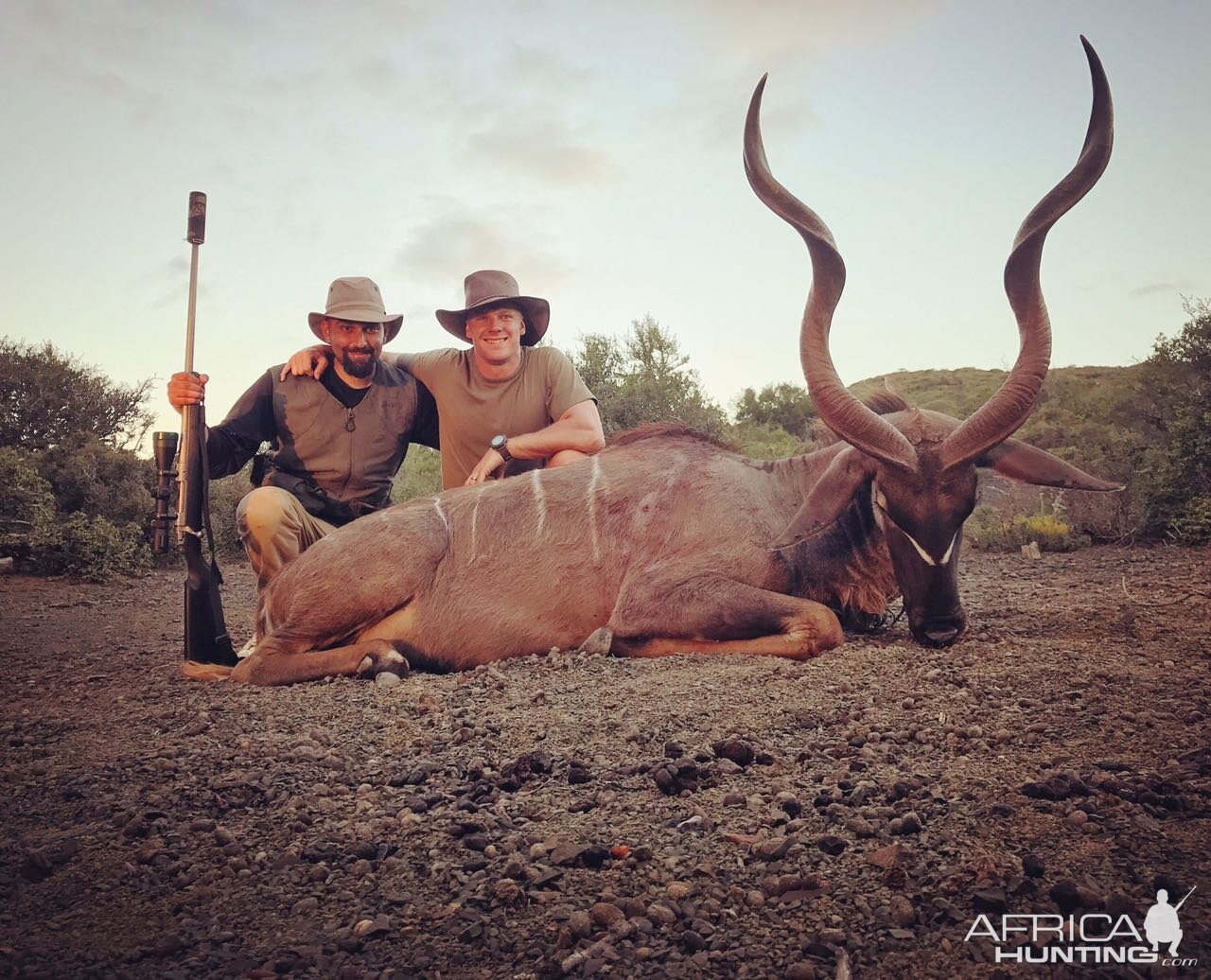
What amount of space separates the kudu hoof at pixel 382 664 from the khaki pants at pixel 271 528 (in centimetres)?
118

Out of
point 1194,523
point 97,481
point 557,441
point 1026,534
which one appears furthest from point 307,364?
point 1194,523

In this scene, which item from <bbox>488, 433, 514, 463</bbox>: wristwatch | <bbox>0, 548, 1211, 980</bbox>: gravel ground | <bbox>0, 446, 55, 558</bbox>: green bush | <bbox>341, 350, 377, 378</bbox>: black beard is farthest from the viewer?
<bbox>0, 446, 55, 558</bbox>: green bush

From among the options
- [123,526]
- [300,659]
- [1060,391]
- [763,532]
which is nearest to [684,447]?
[763,532]

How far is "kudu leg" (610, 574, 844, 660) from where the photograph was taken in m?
4.46

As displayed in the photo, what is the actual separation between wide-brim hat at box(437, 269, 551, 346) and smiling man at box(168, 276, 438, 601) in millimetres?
543

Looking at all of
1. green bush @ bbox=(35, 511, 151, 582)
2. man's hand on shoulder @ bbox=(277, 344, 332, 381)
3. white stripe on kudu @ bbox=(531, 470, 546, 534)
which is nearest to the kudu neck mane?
white stripe on kudu @ bbox=(531, 470, 546, 534)

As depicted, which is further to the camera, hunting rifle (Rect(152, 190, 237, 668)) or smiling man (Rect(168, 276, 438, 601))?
smiling man (Rect(168, 276, 438, 601))

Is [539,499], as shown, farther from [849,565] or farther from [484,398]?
[849,565]

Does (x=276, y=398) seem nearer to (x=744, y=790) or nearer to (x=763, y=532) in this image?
(x=763, y=532)

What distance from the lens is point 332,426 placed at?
625 centimetres

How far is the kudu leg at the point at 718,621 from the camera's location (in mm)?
4465

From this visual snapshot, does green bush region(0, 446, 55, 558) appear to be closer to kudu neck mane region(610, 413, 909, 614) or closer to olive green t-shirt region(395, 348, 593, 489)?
olive green t-shirt region(395, 348, 593, 489)


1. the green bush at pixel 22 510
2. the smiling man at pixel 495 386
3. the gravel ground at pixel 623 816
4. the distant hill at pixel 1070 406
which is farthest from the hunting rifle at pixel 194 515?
the green bush at pixel 22 510

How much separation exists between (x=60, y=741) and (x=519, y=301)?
13.9 feet
